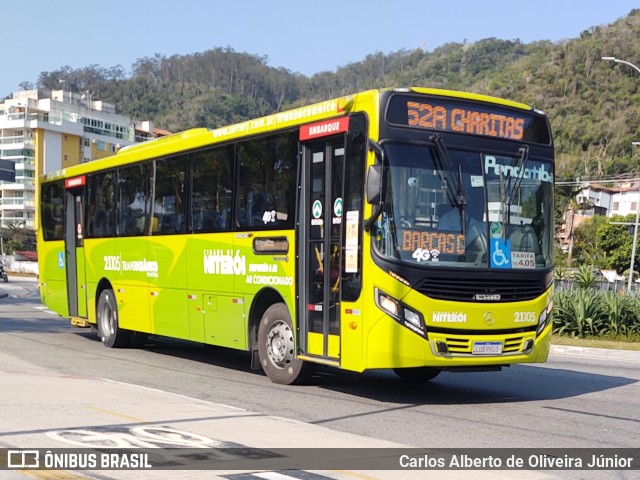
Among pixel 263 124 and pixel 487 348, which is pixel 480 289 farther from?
pixel 263 124

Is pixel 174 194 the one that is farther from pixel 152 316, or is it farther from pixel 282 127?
pixel 282 127

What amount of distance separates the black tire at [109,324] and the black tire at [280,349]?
5.96 m

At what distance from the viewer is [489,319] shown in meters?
10.9

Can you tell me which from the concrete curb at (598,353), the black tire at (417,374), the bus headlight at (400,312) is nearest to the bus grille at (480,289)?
the bus headlight at (400,312)

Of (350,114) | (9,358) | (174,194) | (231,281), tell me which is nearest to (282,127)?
(350,114)

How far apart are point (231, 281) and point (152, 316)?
335cm

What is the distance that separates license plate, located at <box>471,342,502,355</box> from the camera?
1083cm

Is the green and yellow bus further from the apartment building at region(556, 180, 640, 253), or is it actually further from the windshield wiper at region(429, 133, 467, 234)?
the apartment building at region(556, 180, 640, 253)

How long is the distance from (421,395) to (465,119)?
369 centimetres

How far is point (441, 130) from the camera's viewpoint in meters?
10.9

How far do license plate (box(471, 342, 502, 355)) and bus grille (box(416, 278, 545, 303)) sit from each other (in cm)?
51

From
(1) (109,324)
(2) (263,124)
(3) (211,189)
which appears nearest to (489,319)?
(2) (263,124)

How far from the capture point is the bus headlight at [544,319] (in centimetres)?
1143

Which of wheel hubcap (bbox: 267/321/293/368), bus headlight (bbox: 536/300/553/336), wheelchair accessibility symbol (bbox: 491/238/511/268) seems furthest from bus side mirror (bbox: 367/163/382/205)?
bus headlight (bbox: 536/300/553/336)
